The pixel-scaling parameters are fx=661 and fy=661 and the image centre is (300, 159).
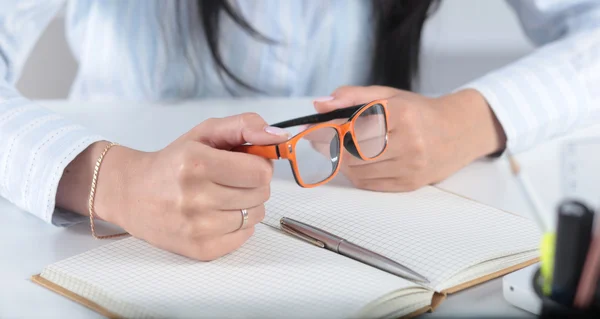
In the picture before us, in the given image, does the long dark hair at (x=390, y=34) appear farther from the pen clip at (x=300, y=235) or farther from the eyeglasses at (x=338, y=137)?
the pen clip at (x=300, y=235)

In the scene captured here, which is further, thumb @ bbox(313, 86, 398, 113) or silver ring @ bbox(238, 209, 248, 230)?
thumb @ bbox(313, 86, 398, 113)

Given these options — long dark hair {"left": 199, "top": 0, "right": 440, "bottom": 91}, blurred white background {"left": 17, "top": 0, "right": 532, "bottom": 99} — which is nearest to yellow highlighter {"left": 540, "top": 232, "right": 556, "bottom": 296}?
long dark hair {"left": 199, "top": 0, "right": 440, "bottom": 91}

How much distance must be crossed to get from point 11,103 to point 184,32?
396mm

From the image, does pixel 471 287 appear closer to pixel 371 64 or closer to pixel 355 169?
pixel 355 169

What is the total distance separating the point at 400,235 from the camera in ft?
1.97

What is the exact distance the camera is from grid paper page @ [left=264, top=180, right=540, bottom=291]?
56cm

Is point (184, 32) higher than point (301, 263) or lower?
higher

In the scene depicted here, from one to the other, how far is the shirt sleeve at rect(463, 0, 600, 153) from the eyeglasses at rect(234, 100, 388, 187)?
9.4 inches

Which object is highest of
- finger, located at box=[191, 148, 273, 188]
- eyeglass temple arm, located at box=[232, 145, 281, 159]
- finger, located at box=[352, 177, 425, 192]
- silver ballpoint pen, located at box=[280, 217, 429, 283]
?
eyeglass temple arm, located at box=[232, 145, 281, 159]

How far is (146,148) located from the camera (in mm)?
870

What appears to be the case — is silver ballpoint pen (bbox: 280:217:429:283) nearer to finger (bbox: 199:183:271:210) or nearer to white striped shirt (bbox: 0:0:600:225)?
finger (bbox: 199:183:271:210)

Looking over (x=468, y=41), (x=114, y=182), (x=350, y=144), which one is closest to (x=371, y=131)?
(x=350, y=144)

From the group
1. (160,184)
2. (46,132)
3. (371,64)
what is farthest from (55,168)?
(371,64)

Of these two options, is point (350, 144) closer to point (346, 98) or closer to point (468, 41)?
point (346, 98)
